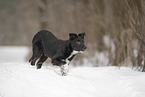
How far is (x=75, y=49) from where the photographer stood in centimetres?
307

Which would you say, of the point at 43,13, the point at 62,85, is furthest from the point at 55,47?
the point at 43,13

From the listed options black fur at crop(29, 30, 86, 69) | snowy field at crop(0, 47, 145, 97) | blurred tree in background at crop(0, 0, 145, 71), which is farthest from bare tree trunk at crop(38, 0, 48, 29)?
snowy field at crop(0, 47, 145, 97)

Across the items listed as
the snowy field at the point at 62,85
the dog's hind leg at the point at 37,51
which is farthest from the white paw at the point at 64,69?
the dog's hind leg at the point at 37,51

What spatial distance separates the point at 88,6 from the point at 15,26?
34639mm

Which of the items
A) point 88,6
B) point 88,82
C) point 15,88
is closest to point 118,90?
point 88,82

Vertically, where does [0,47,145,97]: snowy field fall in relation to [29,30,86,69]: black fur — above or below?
below

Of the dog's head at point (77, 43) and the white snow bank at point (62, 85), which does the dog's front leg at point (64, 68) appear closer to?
the white snow bank at point (62, 85)

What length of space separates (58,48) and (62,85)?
2.47 feet

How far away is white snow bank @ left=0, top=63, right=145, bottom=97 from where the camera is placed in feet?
8.48

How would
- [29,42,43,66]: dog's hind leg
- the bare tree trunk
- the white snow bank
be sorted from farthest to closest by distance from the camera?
the bare tree trunk
[29,42,43,66]: dog's hind leg
the white snow bank

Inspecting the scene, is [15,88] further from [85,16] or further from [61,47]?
[85,16]

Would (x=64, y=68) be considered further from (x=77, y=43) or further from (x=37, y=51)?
(x=37, y=51)

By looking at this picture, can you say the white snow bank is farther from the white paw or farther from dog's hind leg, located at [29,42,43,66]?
dog's hind leg, located at [29,42,43,66]

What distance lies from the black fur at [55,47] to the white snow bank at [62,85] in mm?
359
